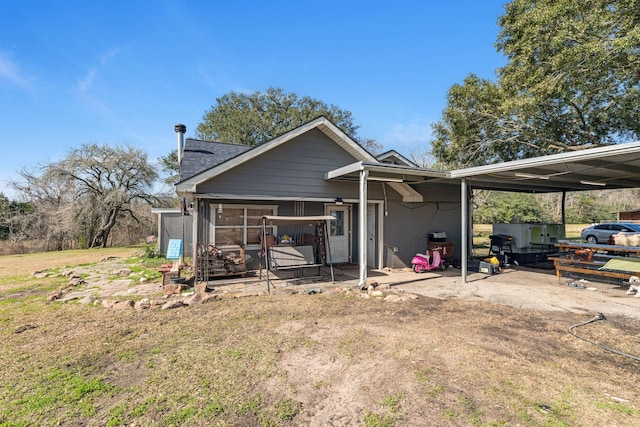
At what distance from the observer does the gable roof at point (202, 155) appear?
320 inches

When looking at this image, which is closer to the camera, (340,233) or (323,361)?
(323,361)

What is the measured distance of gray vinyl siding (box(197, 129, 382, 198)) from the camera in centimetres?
786

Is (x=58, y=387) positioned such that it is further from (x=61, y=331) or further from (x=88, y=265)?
(x=88, y=265)

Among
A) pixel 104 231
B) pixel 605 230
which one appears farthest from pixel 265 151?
pixel 605 230

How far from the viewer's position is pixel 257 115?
2600 centimetres

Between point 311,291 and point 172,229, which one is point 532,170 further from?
point 172,229

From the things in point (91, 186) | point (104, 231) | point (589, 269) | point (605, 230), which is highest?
point (91, 186)

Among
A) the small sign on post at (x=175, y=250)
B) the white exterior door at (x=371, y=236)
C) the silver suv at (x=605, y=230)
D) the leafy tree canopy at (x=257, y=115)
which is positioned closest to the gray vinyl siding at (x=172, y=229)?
the small sign on post at (x=175, y=250)

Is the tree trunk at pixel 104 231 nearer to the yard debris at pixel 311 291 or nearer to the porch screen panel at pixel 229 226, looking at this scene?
the porch screen panel at pixel 229 226

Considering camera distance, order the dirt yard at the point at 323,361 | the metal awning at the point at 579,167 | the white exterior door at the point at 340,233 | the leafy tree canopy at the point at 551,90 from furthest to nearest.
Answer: the leafy tree canopy at the point at 551,90 → the white exterior door at the point at 340,233 → the metal awning at the point at 579,167 → the dirt yard at the point at 323,361

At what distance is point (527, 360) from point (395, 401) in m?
1.83

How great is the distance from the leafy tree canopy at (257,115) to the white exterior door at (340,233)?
17.2 metres

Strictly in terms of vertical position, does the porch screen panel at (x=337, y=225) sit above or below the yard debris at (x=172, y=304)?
above

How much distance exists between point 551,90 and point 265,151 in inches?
405
